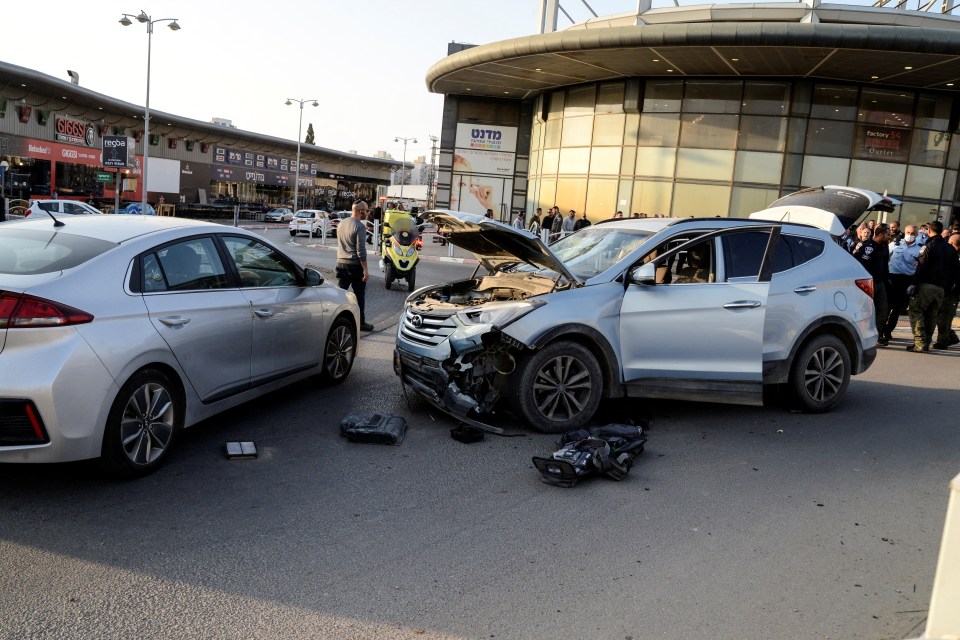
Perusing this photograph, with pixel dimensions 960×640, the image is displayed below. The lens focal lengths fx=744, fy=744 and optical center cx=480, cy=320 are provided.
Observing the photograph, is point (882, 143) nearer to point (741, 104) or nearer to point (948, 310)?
point (741, 104)

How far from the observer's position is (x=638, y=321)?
20.8ft

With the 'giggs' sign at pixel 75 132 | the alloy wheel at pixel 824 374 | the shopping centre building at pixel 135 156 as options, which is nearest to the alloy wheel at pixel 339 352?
the alloy wheel at pixel 824 374

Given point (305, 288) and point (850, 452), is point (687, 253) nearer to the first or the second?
point (850, 452)

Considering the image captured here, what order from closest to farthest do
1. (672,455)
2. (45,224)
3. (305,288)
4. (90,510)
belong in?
(90,510), (45,224), (672,455), (305,288)

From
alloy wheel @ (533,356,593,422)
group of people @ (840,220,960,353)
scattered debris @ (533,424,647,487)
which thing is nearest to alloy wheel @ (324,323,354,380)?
alloy wheel @ (533,356,593,422)

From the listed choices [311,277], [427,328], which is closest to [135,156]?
[311,277]

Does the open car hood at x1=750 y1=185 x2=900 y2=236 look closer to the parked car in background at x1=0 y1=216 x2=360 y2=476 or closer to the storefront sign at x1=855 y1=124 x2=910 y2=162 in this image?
the parked car in background at x1=0 y1=216 x2=360 y2=476

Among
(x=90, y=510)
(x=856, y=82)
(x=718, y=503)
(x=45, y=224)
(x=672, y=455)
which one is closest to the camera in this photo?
(x=90, y=510)

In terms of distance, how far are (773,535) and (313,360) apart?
13.8ft

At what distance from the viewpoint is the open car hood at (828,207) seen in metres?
10.4

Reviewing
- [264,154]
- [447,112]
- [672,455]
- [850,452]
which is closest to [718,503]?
[672,455]

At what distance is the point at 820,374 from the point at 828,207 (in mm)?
5291

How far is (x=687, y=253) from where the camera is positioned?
695 centimetres

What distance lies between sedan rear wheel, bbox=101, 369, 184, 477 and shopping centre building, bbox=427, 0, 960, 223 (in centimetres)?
2174
